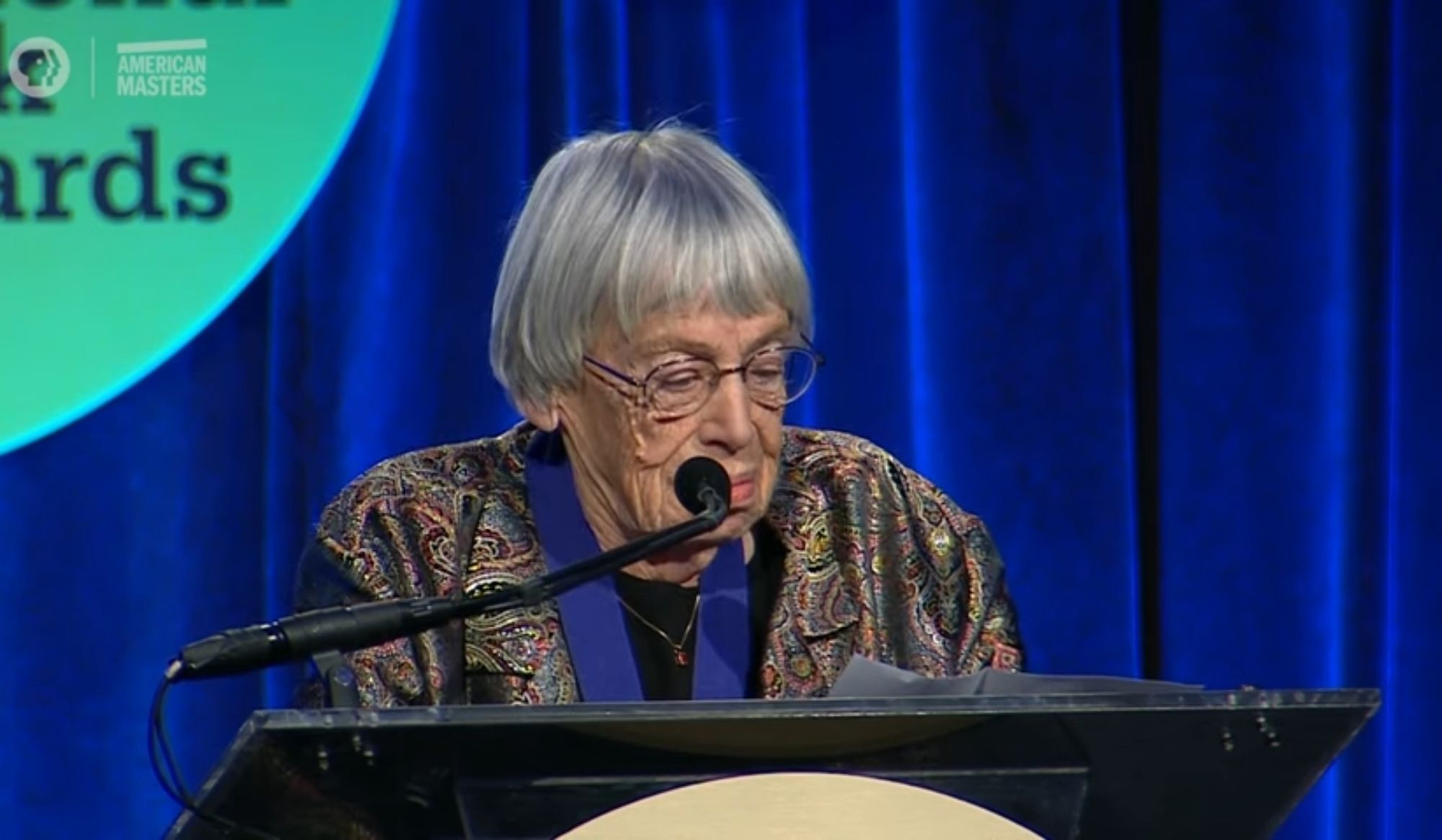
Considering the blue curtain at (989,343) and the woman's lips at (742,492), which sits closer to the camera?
the woman's lips at (742,492)

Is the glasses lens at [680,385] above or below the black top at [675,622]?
above

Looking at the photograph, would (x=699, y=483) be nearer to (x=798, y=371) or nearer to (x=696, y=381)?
(x=696, y=381)

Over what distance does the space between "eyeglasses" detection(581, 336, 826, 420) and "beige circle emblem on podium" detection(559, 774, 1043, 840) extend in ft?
2.61

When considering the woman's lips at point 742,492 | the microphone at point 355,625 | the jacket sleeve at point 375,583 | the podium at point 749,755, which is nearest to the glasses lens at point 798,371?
the woman's lips at point 742,492

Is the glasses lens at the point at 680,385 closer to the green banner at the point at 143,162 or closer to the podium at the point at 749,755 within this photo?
the podium at the point at 749,755

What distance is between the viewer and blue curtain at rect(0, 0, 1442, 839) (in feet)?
8.59

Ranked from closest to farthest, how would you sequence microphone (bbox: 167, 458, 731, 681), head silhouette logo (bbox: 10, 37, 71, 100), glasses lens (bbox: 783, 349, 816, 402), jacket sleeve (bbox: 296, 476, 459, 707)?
microphone (bbox: 167, 458, 731, 681) → jacket sleeve (bbox: 296, 476, 459, 707) → glasses lens (bbox: 783, 349, 816, 402) → head silhouette logo (bbox: 10, 37, 71, 100)

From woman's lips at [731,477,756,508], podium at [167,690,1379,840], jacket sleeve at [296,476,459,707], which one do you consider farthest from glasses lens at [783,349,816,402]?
podium at [167,690,1379,840]

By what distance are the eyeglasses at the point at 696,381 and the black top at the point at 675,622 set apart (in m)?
0.21

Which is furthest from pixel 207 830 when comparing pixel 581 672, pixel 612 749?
pixel 581 672

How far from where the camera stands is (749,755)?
1.13m

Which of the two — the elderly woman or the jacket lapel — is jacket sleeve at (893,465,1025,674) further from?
the jacket lapel

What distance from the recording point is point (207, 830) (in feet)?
3.76

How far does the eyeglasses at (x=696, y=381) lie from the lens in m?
1.89
